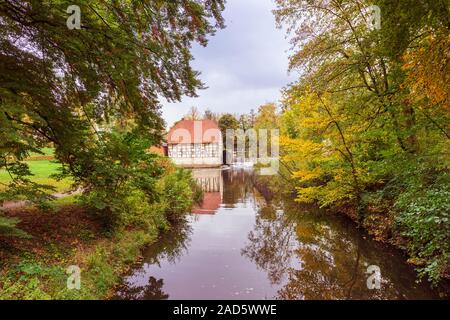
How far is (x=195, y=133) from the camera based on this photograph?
139ft

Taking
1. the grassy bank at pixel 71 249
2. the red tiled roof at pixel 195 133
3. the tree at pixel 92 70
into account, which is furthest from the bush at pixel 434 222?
the red tiled roof at pixel 195 133

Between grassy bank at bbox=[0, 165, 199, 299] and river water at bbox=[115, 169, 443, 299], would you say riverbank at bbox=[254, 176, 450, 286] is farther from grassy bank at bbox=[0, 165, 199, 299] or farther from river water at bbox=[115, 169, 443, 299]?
grassy bank at bbox=[0, 165, 199, 299]

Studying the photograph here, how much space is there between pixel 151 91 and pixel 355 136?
711 centimetres

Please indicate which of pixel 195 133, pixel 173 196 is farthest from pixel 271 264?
pixel 195 133

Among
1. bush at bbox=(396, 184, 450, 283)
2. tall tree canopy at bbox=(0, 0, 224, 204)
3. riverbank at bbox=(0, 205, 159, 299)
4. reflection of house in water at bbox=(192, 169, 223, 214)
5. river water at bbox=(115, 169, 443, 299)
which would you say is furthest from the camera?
reflection of house in water at bbox=(192, 169, 223, 214)

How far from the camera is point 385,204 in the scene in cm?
983

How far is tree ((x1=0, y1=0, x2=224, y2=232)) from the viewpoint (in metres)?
5.50

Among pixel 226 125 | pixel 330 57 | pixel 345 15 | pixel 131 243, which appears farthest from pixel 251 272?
pixel 226 125

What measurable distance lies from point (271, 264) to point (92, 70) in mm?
6942

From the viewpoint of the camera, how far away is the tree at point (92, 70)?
5.50m

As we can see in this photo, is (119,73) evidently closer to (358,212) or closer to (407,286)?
(407,286)

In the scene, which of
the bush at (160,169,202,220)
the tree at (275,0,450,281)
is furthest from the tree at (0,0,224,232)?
the bush at (160,169,202,220)

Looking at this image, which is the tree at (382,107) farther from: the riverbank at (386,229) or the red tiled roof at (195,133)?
the red tiled roof at (195,133)

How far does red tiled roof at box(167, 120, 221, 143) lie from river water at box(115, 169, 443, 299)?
2926 cm
